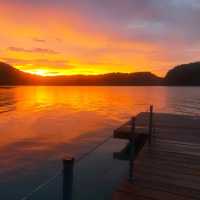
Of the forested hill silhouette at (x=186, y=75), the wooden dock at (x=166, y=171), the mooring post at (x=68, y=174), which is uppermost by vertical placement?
the forested hill silhouette at (x=186, y=75)

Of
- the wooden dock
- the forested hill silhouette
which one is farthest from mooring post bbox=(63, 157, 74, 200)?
the forested hill silhouette

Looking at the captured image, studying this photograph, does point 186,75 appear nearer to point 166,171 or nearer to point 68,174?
point 166,171

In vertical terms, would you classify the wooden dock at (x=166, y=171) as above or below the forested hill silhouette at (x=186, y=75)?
below

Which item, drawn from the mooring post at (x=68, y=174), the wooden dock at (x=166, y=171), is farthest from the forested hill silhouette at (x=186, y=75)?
the mooring post at (x=68, y=174)

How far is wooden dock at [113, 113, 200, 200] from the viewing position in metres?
4.65

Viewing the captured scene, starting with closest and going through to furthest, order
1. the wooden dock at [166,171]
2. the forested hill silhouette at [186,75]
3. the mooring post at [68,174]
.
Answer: the mooring post at [68,174] < the wooden dock at [166,171] < the forested hill silhouette at [186,75]

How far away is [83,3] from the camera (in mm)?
17016

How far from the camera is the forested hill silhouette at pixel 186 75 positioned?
179150mm

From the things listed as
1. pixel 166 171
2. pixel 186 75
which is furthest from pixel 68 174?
pixel 186 75

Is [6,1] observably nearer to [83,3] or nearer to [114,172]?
[83,3]

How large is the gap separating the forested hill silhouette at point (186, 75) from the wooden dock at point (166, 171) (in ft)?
599

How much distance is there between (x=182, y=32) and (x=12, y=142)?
20403 millimetres

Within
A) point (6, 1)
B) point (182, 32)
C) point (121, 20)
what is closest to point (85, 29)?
point (121, 20)

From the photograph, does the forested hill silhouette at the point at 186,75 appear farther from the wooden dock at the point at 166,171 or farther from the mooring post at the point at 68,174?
the mooring post at the point at 68,174
